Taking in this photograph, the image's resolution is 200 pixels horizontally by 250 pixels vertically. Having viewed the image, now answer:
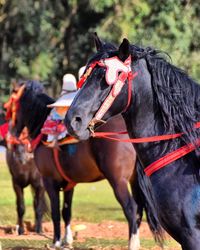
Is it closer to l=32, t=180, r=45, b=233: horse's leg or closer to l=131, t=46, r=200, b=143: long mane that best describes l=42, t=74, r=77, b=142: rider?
l=32, t=180, r=45, b=233: horse's leg

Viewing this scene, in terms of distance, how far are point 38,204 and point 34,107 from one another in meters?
2.41

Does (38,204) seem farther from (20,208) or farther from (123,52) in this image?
(123,52)

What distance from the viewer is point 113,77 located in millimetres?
5973

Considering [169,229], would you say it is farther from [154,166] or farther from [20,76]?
[20,76]

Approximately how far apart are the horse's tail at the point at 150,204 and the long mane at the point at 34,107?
7.74 feet

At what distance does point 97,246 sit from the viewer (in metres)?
10.8

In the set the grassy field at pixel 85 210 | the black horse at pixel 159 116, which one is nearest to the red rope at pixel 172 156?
the black horse at pixel 159 116

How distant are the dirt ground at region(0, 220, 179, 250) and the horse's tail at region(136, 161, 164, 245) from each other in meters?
2.21

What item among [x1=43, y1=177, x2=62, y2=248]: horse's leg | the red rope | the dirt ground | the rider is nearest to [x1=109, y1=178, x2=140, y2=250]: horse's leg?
the rider

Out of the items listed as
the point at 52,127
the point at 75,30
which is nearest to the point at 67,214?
the point at 52,127

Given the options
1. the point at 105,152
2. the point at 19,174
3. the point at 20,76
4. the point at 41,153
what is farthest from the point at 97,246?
the point at 20,76

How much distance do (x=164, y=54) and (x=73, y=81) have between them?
568 cm

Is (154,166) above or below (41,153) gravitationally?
above

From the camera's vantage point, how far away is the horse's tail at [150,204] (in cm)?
626
